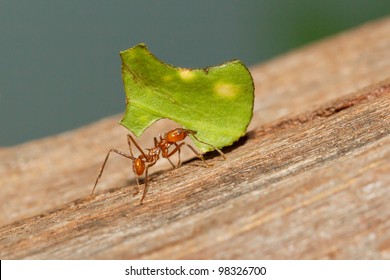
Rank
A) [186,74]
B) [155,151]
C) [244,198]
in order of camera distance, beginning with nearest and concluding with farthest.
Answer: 1. [244,198]
2. [186,74]
3. [155,151]

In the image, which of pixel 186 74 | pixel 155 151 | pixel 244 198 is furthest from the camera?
pixel 155 151

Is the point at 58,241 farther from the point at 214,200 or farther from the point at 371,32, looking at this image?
the point at 371,32

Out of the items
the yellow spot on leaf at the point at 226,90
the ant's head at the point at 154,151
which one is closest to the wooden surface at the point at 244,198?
the ant's head at the point at 154,151

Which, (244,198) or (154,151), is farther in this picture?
(154,151)

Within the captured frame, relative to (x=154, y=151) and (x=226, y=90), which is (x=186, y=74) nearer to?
(x=226, y=90)

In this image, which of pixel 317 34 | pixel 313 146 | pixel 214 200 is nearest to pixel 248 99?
pixel 313 146

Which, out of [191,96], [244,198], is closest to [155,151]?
[191,96]
